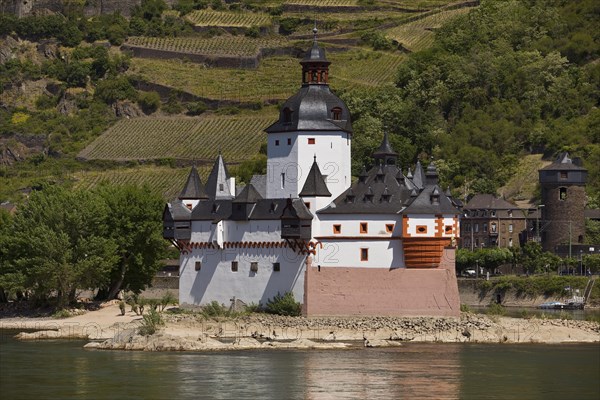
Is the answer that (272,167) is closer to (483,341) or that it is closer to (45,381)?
(483,341)

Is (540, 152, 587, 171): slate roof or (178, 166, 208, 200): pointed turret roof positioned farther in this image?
(540, 152, 587, 171): slate roof

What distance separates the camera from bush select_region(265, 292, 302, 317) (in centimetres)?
9144

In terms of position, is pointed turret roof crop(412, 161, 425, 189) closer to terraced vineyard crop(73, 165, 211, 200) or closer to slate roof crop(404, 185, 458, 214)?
slate roof crop(404, 185, 458, 214)

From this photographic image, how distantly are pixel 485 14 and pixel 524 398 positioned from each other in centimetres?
11890

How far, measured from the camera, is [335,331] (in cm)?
8881

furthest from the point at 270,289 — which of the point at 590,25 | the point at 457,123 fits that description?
the point at 590,25

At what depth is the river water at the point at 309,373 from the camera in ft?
231

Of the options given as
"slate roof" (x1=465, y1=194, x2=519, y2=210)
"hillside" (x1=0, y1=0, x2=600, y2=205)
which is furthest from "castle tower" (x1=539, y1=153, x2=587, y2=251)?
"hillside" (x1=0, y1=0, x2=600, y2=205)

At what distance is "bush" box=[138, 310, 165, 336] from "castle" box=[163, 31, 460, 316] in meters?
7.49

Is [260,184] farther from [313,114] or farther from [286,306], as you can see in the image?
[286,306]

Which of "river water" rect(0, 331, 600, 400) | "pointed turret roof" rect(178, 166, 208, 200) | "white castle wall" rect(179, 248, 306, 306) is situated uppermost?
"pointed turret roof" rect(178, 166, 208, 200)

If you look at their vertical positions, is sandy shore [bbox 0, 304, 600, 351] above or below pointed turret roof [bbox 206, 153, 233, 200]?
below

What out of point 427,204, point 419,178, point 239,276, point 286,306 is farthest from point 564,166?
point 286,306

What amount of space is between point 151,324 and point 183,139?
295ft
